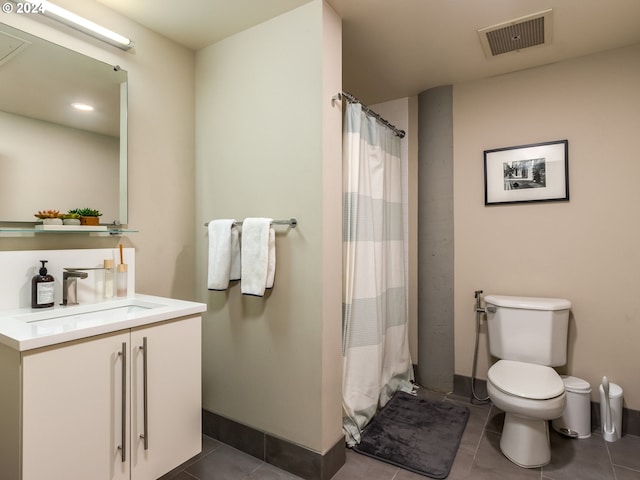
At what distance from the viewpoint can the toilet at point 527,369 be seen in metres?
1.72

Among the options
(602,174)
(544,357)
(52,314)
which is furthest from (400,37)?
(52,314)

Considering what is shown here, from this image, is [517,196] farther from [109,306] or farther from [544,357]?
[109,306]

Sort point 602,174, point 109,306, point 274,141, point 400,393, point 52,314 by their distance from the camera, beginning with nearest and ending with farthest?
point 52,314 → point 109,306 → point 274,141 → point 602,174 → point 400,393

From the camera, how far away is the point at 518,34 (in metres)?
1.96

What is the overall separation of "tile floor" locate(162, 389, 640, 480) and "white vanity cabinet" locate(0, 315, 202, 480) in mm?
342

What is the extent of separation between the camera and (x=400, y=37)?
198 cm

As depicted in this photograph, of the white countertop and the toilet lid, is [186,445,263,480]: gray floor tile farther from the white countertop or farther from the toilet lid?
the toilet lid

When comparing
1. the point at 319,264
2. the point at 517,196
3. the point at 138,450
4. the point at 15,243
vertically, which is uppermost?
the point at 517,196

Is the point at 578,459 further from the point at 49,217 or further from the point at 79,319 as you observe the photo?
the point at 49,217

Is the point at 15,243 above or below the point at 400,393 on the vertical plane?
above

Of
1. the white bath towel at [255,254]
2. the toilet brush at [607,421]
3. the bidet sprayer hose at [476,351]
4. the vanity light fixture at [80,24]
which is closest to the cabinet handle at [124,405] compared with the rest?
the white bath towel at [255,254]

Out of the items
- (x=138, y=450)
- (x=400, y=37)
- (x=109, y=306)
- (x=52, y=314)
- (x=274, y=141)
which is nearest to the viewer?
(x=138, y=450)

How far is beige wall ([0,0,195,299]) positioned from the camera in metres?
1.75

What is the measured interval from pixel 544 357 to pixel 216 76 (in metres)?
2.60
